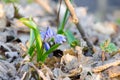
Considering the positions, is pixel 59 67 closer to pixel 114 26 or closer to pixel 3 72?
pixel 3 72

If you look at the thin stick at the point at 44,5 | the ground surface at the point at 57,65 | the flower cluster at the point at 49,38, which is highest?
the flower cluster at the point at 49,38

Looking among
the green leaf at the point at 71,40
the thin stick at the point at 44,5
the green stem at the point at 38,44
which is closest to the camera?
the green stem at the point at 38,44

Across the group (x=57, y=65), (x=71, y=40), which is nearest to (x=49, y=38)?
(x=57, y=65)

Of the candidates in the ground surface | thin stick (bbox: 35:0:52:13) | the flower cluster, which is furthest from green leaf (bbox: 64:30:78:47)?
thin stick (bbox: 35:0:52:13)

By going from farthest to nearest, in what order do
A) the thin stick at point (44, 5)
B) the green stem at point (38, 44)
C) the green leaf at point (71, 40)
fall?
the thin stick at point (44, 5), the green leaf at point (71, 40), the green stem at point (38, 44)

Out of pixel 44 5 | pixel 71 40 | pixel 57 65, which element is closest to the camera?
pixel 57 65

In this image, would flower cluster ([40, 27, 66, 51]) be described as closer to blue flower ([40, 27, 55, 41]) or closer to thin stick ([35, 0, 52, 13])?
blue flower ([40, 27, 55, 41])

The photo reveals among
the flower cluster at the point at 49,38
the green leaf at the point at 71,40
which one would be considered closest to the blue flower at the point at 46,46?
the flower cluster at the point at 49,38

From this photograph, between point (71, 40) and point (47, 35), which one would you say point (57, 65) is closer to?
point (47, 35)

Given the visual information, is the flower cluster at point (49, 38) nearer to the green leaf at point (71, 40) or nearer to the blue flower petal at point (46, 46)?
the blue flower petal at point (46, 46)

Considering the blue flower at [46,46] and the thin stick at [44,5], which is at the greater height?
the blue flower at [46,46]

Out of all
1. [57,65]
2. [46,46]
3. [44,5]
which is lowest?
[44,5]
